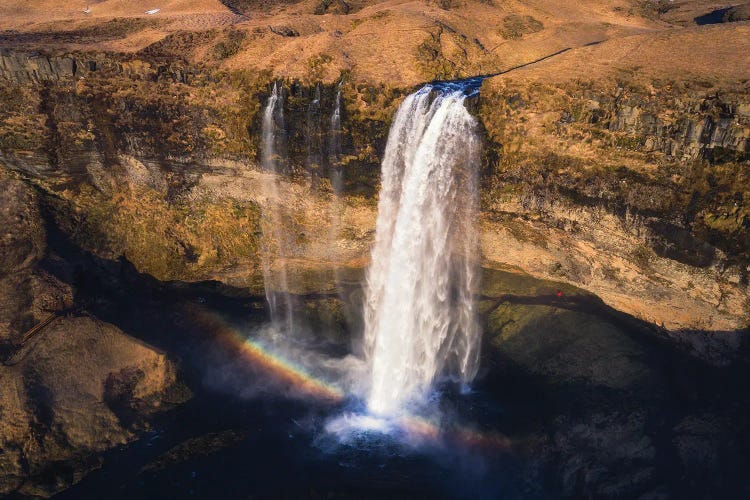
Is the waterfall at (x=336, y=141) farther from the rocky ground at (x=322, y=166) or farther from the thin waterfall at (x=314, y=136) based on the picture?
the thin waterfall at (x=314, y=136)

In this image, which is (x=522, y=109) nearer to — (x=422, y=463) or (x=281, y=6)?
(x=422, y=463)

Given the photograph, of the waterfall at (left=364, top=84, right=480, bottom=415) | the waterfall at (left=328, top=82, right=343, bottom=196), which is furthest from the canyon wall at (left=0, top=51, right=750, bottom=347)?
the waterfall at (left=364, top=84, right=480, bottom=415)

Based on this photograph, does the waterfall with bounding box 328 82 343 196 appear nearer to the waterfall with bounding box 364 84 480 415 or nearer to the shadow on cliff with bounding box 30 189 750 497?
the waterfall with bounding box 364 84 480 415

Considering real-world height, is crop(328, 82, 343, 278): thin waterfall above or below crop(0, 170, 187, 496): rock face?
above

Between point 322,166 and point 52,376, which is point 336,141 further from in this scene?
point 52,376

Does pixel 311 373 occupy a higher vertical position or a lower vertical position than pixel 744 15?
lower

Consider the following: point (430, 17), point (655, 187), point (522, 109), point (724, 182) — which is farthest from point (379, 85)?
point (724, 182)
